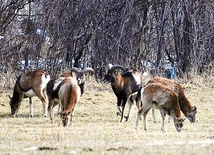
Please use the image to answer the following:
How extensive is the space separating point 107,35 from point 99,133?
13351mm

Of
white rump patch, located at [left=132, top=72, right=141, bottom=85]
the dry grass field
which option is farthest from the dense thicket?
white rump patch, located at [left=132, top=72, right=141, bottom=85]

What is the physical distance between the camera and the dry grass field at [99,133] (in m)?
11.8

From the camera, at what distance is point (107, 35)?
28.2 metres

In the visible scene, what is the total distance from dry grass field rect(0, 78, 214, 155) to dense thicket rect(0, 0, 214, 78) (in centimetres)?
427

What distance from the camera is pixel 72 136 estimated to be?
1464 centimetres

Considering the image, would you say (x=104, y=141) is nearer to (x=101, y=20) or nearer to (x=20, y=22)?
(x=101, y=20)

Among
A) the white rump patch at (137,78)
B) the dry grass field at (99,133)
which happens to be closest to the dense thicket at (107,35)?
the dry grass field at (99,133)

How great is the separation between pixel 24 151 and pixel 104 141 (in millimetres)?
2134

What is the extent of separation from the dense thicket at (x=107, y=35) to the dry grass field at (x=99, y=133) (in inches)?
168

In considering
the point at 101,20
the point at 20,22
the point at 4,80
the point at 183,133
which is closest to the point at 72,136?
the point at 183,133

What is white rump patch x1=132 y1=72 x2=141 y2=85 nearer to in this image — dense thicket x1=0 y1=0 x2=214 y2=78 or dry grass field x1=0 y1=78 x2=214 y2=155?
dry grass field x1=0 y1=78 x2=214 y2=155

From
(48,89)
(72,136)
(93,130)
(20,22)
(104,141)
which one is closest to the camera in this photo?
(104,141)

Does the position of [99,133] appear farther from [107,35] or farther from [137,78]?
[107,35]

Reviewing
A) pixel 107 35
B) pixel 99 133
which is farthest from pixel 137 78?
pixel 107 35
